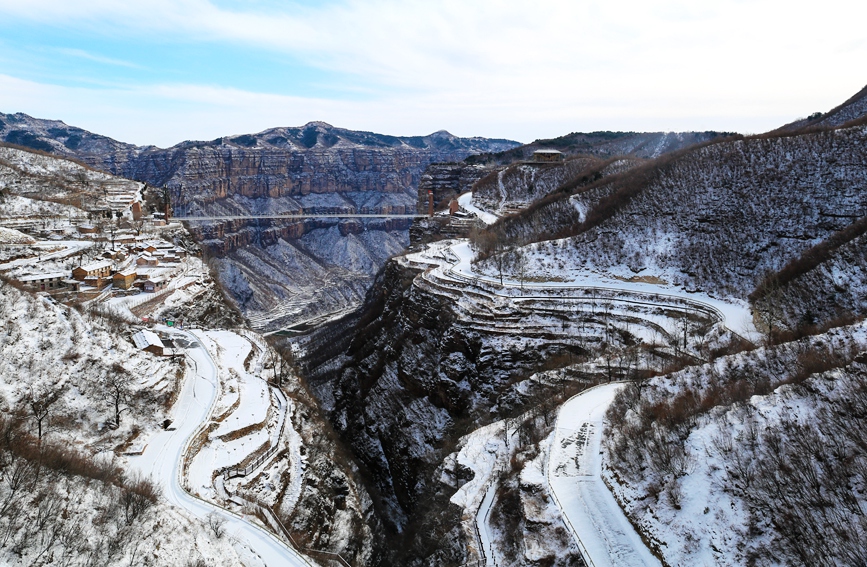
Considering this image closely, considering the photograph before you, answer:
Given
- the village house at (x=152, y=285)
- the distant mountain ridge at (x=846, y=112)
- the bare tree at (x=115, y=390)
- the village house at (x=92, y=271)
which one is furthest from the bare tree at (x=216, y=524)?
the distant mountain ridge at (x=846, y=112)

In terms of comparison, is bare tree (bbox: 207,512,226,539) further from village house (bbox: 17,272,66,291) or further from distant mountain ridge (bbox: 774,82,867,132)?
distant mountain ridge (bbox: 774,82,867,132)

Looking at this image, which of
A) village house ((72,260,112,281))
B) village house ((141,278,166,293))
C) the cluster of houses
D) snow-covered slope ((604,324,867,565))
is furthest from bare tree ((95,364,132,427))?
snow-covered slope ((604,324,867,565))

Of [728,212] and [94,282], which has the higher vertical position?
[728,212]

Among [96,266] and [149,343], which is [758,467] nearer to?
[149,343]

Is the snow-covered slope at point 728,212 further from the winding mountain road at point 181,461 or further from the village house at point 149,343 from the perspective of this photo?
the village house at point 149,343

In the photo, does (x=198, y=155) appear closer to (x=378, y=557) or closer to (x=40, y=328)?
(x=40, y=328)

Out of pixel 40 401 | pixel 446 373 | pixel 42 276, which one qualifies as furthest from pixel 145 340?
pixel 446 373

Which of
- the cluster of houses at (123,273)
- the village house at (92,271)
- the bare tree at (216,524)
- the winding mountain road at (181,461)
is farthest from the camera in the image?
the village house at (92,271)
